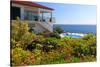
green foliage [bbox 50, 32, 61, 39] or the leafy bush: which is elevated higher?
green foliage [bbox 50, 32, 61, 39]

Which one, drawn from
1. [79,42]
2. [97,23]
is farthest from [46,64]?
[97,23]

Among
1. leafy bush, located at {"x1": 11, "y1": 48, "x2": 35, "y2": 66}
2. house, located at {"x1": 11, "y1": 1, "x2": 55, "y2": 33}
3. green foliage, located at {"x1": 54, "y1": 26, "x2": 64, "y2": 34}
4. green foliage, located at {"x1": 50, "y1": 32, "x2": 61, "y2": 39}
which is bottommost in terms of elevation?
leafy bush, located at {"x1": 11, "y1": 48, "x2": 35, "y2": 66}

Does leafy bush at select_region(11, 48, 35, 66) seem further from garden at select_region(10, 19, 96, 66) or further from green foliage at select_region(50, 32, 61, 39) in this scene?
green foliage at select_region(50, 32, 61, 39)

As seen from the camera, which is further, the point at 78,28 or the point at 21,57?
the point at 78,28

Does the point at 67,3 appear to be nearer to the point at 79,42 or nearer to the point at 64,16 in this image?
the point at 64,16

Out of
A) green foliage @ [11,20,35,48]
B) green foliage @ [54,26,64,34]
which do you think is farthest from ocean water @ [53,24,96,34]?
green foliage @ [11,20,35,48]

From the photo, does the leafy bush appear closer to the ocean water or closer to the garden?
the garden

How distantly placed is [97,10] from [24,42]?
1010 millimetres

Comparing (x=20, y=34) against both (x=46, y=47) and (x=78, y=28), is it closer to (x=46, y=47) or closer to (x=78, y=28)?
(x=46, y=47)

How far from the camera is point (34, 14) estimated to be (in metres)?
2.37

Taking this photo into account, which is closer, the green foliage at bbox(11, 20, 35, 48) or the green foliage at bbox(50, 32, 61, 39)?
the green foliage at bbox(11, 20, 35, 48)

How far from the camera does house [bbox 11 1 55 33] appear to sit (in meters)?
2.29

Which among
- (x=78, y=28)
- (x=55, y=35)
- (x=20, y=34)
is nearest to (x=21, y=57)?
(x=20, y=34)
